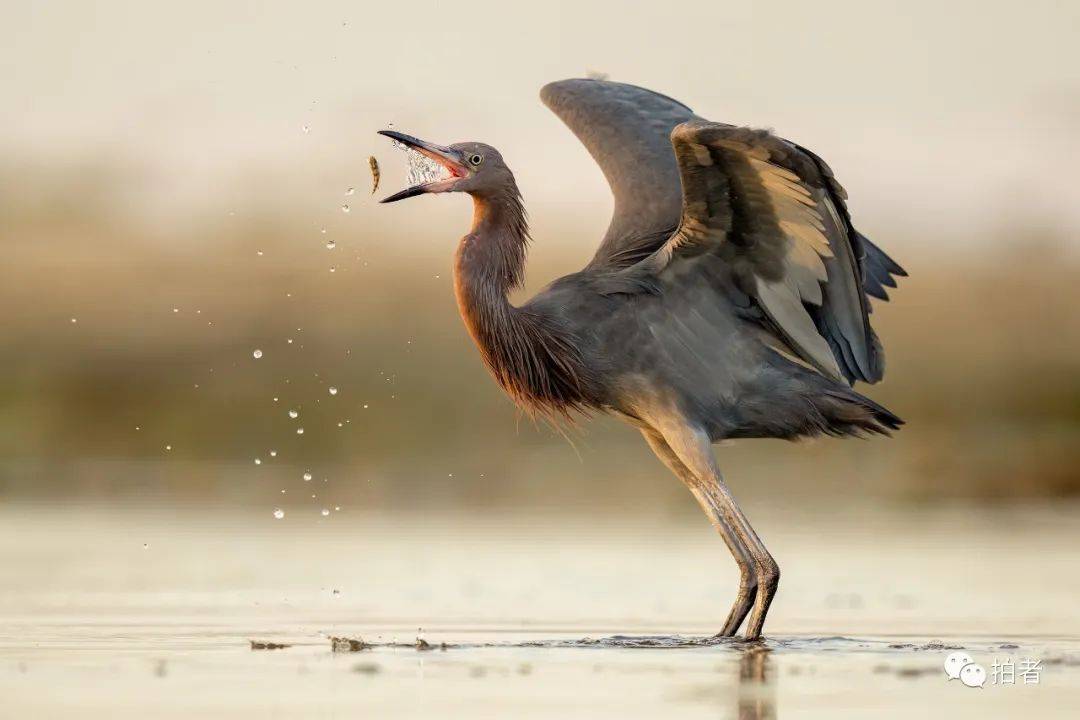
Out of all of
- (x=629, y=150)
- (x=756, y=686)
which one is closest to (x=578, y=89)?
(x=629, y=150)

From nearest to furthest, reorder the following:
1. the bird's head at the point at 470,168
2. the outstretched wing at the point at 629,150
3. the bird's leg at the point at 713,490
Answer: the bird's leg at the point at 713,490 → the bird's head at the point at 470,168 → the outstretched wing at the point at 629,150

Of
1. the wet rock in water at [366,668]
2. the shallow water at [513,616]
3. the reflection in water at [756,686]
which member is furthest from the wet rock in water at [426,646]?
the reflection in water at [756,686]

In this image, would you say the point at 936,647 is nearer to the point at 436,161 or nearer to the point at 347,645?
the point at 347,645

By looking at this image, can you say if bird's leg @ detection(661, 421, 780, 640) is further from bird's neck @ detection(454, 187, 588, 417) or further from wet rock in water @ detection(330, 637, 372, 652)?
wet rock in water @ detection(330, 637, 372, 652)

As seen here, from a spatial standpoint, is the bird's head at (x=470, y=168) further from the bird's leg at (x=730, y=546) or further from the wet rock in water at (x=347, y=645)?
the wet rock in water at (x=347, y=645)

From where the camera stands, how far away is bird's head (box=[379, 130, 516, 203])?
12.9 metres

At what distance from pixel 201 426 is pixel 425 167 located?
14.2 meters

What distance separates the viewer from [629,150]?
577 inches

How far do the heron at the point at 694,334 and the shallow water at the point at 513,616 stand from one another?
1.03 m

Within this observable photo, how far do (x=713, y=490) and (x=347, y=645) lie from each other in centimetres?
253

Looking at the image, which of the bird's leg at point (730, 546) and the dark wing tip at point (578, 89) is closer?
the bird's leg at point (730, 546)

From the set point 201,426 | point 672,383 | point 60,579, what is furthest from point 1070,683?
point 201,426

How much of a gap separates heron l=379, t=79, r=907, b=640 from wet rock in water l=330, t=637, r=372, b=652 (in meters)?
2.15

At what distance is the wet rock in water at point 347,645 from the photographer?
36.5ft
